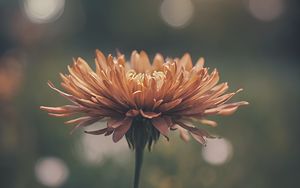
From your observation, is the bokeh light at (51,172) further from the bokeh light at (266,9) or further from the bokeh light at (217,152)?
the bokeh light at (266,9)

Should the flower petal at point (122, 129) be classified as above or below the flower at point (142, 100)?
below

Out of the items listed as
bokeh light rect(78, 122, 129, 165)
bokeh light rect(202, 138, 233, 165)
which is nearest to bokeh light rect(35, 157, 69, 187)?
bokeh light rect(78, 122, 129, 165)

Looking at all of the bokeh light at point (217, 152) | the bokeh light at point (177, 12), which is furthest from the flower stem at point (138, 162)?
the bokeh light at point (177, 12)

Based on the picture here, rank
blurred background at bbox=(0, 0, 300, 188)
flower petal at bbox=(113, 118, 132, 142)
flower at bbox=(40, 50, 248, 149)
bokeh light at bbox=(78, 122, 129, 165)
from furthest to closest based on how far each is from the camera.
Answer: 1. bokeh light at bbox=(78, 122, 129, 165)
2. blurred background at bbox=(0, 0, 300, 188)
3. flower at bbox=(40, 50, 248, 149)
4. flower petal at bbox=(113, 118, 132, 142)

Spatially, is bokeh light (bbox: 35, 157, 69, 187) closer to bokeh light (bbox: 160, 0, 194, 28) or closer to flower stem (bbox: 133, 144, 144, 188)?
flower stem (bbox: 133, 144, 144, 188)

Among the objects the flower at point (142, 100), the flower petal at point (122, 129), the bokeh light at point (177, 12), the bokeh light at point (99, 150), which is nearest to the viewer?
the flower petal at point (122, 129)

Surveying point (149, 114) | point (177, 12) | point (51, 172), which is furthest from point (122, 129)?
point (177, 12)

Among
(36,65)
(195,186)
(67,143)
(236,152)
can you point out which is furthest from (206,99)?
(36,65)
